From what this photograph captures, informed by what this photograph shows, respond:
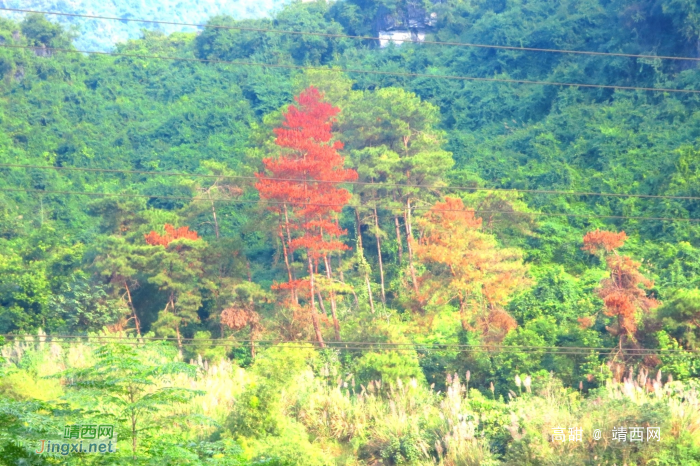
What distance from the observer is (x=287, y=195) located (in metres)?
19.3

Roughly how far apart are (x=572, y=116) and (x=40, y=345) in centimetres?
1880

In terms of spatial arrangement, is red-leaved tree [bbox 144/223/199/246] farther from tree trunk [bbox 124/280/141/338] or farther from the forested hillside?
Answer: tree trunk [bbox 124/280/141/338]

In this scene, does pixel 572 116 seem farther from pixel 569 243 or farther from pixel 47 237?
pixel 47 237

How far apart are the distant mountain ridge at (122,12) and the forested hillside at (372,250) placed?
18229mm

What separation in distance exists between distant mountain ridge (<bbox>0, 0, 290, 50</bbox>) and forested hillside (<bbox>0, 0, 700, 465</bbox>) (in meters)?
18.2

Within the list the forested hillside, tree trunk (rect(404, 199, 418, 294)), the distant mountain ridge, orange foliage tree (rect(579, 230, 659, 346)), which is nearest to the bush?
the forested hillside

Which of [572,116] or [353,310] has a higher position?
[572,116]

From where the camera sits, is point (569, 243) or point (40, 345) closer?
point (40, 345)

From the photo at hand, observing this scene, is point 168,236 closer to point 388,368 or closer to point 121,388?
point 388,368

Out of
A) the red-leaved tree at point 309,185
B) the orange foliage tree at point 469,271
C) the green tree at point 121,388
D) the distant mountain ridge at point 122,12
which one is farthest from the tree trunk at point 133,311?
the distant mountain ridge at point 122,12

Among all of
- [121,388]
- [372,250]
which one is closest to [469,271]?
[372,250]

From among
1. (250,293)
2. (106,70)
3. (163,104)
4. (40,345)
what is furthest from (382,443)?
(106,70)

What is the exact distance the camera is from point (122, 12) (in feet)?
189

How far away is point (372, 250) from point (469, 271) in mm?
6752
